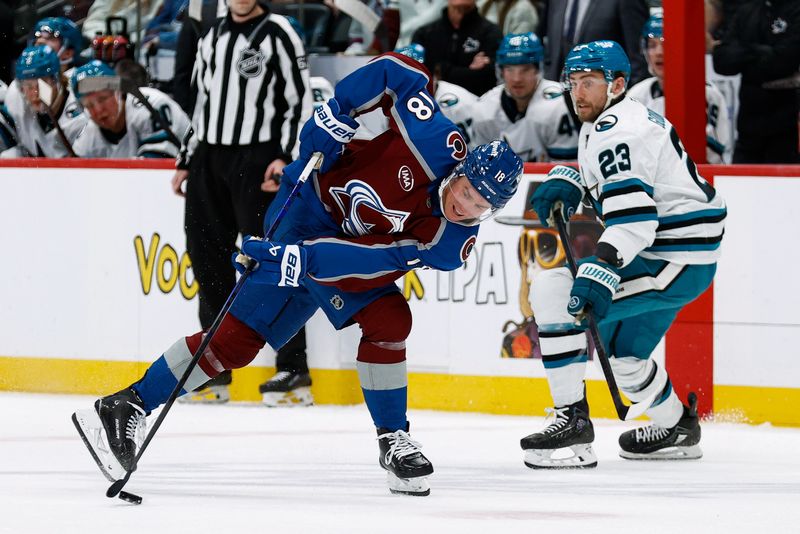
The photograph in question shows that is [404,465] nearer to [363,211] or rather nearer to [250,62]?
[363,211]

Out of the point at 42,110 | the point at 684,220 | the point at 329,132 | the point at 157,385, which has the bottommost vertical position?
the point at 157,385

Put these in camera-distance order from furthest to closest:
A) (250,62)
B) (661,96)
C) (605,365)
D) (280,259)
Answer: (661,96)
(250,62)
(605,365)
(280,259)

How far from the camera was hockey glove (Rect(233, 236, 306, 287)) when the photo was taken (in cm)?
399

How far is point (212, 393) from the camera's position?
615 cm

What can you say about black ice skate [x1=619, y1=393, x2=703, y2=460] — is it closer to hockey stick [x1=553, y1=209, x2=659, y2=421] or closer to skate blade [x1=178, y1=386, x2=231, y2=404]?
hockey stick [x1=553, y1=209, x2=659, y2=421]

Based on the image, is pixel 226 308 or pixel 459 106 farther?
pixel 459 106

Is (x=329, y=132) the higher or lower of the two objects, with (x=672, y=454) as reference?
higher

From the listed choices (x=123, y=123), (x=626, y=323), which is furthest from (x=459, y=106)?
(x=626, y=323)

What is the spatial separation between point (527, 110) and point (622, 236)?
6.88 ft

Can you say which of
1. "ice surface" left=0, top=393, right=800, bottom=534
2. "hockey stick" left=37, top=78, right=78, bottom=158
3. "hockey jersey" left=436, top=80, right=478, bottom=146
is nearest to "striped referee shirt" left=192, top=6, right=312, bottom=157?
Answer: "hockey jersey" left=436, top=80, right=478, bottom=146

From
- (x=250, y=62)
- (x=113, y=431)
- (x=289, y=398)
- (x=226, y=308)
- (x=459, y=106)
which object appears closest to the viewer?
(x=113, y=431)

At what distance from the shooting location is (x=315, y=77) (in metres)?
7.34

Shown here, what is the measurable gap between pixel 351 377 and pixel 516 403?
0.69 metres

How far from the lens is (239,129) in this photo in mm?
5973
